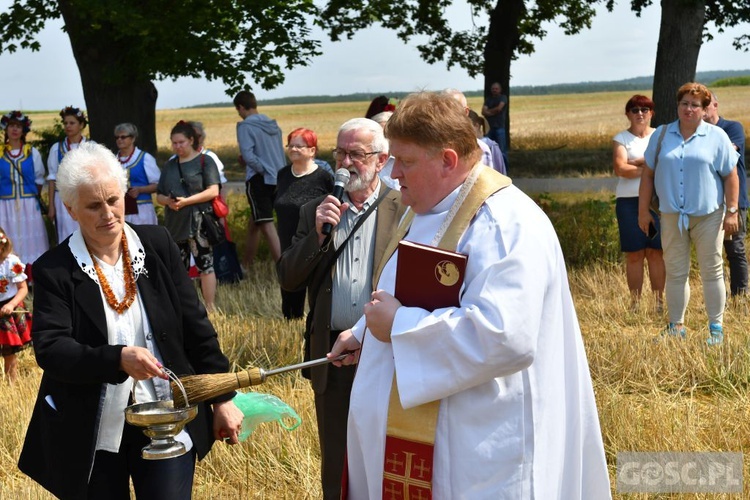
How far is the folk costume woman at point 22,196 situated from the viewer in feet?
36.3

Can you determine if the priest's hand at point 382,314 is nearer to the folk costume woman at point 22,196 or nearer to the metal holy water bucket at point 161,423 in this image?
the metal holy water bucket at point 161,423

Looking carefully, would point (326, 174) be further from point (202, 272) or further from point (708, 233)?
point (708, 233)

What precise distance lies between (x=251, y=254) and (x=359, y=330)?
27.3 ft

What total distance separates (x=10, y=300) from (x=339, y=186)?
3.99 m

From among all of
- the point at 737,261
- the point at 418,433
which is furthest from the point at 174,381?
the point at 737,261

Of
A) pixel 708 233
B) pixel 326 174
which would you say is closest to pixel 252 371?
pixel 326 174

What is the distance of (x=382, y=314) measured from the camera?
308cm

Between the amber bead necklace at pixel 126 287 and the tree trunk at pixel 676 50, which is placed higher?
the tree trunk at pixel 676 50

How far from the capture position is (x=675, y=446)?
5176mm

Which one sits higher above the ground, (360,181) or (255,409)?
(360,181)

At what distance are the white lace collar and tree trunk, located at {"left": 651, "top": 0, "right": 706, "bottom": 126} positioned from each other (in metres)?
11.9

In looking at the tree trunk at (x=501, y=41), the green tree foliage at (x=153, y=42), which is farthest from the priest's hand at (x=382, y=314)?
the tree trunk at (x=501, y=41)

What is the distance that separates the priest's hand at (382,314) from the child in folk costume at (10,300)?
4.89m

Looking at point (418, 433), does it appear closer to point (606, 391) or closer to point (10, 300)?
point (606, 391)
